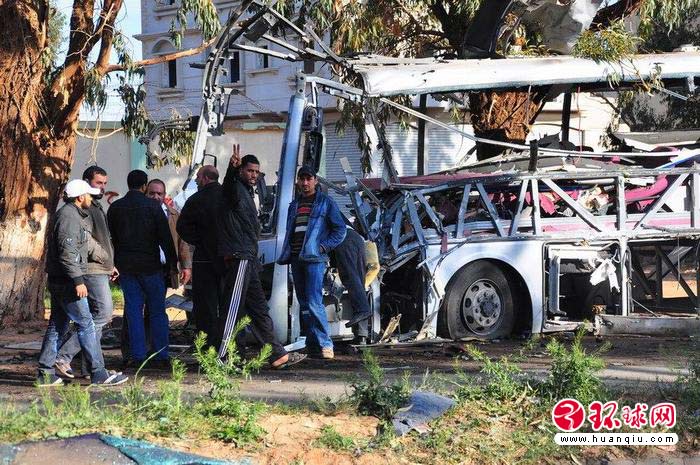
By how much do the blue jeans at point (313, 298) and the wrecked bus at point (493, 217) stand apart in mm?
170

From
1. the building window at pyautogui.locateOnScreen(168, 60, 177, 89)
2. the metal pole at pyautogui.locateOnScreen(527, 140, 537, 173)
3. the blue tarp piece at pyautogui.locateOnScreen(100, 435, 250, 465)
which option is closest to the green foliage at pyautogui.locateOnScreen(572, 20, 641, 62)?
the metal pole at pyautogui.locateOnScreen(527, 140, 537, 173)

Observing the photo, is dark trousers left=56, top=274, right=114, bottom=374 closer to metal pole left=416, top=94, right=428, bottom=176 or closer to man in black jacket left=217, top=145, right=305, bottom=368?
man in black jacket left=217, top=145, right=305, bottom=368

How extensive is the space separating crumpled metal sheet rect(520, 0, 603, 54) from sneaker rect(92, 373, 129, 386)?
732 centimetres

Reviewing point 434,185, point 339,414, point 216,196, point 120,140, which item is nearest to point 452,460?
point 339,414

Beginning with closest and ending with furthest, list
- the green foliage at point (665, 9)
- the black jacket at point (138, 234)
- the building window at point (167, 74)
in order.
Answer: the black jacket at point (138, 234)
the green foliage at point (665, 9)
the building window at point (167, 74)

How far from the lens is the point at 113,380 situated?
9.02 meters

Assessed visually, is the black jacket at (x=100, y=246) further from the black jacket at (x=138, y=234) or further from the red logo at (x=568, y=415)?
the red logo at (x=568, y=415)

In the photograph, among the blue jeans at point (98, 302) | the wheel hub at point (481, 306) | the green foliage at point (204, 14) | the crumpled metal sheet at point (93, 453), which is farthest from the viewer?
the green foliage at point (204, 14)

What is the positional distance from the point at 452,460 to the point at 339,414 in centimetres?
89

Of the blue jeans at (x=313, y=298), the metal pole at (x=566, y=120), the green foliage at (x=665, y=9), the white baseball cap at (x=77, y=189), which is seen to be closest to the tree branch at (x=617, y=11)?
the green foliage at (x=665, y=9)

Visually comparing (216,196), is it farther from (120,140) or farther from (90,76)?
(120,140)

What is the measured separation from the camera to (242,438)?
6562mm

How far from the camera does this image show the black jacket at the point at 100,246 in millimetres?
9195

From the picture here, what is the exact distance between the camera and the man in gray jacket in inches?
362
